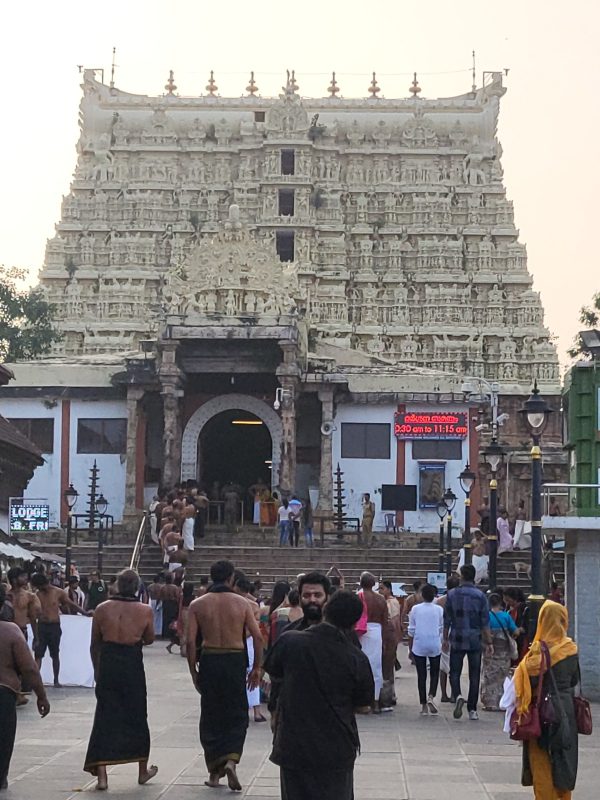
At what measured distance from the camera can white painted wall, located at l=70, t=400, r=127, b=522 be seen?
4203 cm

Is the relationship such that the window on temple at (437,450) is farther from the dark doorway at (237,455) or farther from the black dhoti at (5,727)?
the black dhoti at (5,727)

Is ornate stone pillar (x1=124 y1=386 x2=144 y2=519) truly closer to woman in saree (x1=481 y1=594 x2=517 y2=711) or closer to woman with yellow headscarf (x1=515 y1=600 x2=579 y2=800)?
woman in saree (x1=481 y1=594 x2=517 y2=711)

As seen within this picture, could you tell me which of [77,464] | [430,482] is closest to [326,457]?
[430,482]

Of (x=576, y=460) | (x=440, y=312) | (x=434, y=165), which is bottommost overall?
(x=576, y=460)

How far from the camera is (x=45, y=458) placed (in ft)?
138

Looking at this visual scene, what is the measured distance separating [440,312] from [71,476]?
23827mm

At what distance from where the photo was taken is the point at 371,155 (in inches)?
2589

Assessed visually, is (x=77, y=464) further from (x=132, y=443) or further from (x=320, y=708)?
(x=320, y=708)

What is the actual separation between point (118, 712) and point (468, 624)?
258 inches

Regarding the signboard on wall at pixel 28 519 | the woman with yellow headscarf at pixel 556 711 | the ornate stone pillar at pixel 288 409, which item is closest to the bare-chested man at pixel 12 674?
the woman with yellow headscarf at pixel 556 711

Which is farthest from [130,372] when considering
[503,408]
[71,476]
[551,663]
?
[551,663]

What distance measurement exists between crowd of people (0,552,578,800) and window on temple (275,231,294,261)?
4290 cm

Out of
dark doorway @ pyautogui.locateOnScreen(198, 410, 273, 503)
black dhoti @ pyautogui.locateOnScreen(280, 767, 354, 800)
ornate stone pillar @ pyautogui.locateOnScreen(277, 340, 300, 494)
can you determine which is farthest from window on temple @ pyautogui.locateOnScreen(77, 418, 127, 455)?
black dhoti @ pyautogui.locateOnScreen(280, 767, 354, 800)

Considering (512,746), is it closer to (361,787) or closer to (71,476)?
(361,787)
